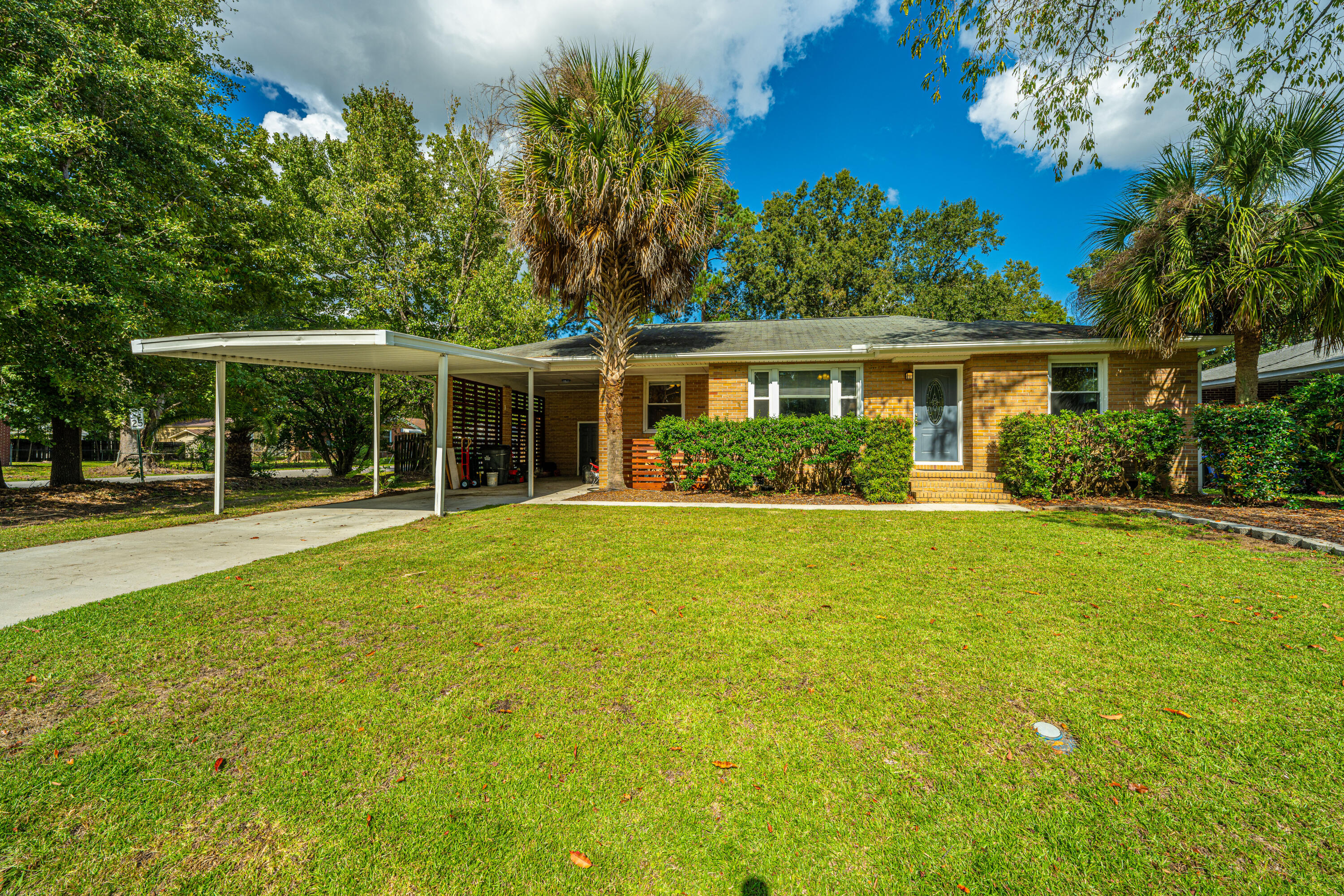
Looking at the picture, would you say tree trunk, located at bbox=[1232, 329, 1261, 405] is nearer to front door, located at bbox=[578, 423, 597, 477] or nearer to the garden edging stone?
the garden edging stone

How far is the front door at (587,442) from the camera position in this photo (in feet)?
54.2

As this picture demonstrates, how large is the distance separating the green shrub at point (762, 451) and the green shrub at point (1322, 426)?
5.98m

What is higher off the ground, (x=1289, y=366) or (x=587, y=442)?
(x=1289, y=366)

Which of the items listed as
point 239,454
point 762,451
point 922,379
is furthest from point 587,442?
point 239,454

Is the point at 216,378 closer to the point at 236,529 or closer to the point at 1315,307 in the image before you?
the point at 236,529

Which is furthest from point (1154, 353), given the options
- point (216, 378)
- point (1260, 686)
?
point (216, 378)

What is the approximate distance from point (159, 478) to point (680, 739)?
78.9ft

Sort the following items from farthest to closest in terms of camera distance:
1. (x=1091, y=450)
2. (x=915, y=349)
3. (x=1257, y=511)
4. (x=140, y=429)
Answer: (x=140, y=429) < (x=915, y=349) < (x=1091, y=450) < (x=1257, y=511)

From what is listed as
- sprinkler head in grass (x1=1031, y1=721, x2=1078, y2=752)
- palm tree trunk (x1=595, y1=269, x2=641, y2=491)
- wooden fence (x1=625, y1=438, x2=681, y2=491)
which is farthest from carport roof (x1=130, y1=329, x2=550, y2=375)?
sprinkler head in grass (x1=1031, y1=721, x2=1078, y2=752)

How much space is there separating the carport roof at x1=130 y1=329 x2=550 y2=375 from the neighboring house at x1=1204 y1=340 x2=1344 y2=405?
1770 cm

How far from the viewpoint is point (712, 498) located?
1012 cm

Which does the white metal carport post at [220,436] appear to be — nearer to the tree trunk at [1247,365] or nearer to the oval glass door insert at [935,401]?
the oval glass door insert at [935,401]

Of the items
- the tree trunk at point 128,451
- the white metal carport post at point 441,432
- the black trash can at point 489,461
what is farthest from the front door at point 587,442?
the tree trunk at point 128,451

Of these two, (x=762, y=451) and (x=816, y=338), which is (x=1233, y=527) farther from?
(x=816, y=338)
